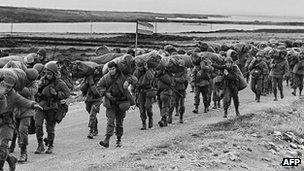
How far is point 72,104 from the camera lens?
22.2 m

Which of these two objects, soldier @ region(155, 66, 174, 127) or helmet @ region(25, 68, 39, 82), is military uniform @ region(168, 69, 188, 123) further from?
helmet @ region(25, 68, 39, 82)

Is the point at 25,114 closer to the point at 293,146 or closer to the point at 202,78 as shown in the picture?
the point at 293,146

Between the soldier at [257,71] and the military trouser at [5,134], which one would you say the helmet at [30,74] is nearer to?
the military trouser at [5,134]

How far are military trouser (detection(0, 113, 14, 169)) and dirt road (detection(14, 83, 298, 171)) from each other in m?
1.30

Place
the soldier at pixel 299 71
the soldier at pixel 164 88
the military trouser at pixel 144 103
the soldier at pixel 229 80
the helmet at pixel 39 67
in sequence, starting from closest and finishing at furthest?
the helmet at pixel 39 67, the military trouser at pixel 144 103, the soldier at pixel 164 88, the soldier at pixel 229 80, the soldier at pixel 299 71

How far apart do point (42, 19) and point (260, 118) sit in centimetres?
8396

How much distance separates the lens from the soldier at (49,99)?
13273mm

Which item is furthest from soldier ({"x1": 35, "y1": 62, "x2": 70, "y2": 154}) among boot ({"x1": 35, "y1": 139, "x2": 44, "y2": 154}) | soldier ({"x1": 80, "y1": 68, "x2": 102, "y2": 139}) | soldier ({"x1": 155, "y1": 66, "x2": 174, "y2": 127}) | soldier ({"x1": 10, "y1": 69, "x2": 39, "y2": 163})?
soldier ({"x1": 155, "y1": 66, "x2": 174, "y2": 127})

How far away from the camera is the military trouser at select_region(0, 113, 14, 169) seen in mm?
10789

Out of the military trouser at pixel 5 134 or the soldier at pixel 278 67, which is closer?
the military trouser at pixel 5 134

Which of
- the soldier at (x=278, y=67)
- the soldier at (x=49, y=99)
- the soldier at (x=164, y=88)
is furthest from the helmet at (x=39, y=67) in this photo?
the soldier at (x=278, y=67)

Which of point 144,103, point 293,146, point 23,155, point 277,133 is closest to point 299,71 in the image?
point 277,133

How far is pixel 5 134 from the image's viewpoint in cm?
1087

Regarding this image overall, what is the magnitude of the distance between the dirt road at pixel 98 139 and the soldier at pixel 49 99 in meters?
0.42
